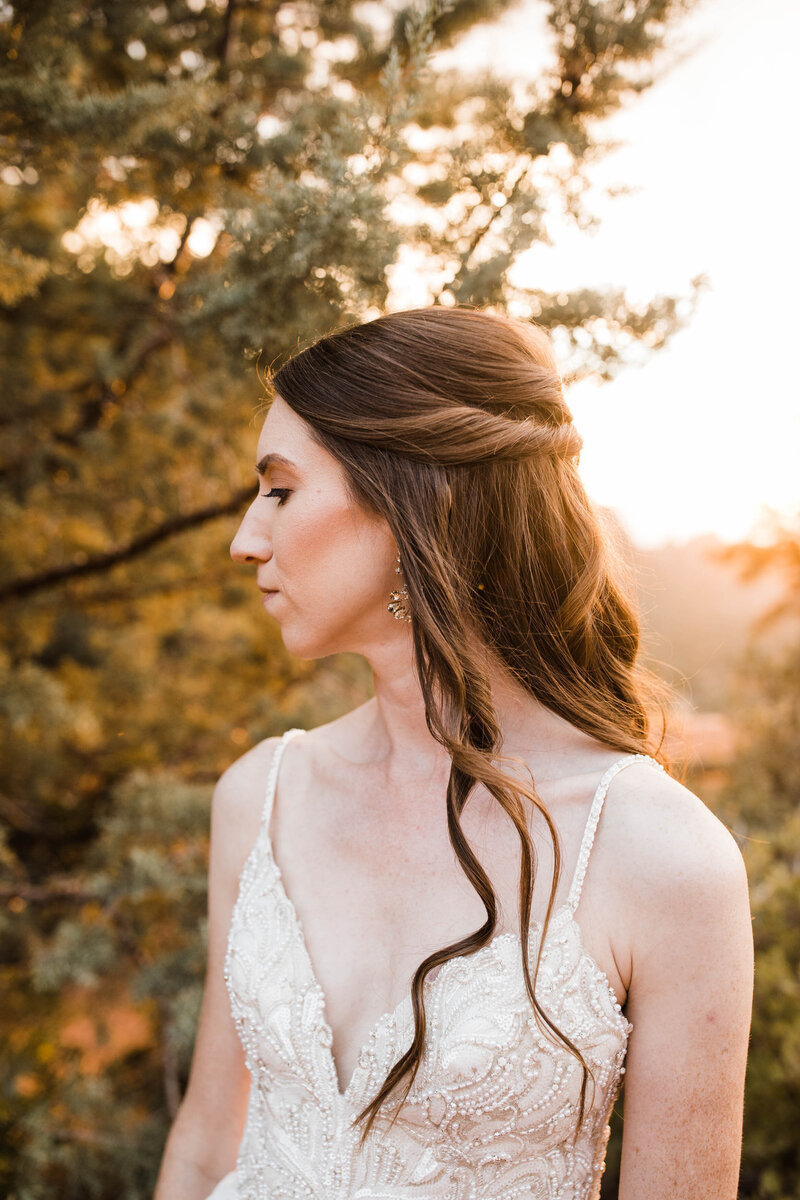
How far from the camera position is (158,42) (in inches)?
128

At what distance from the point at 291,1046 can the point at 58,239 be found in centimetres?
441

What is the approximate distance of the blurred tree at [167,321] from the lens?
7.07ft

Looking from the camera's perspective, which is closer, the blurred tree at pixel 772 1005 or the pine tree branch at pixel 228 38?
the blurred tree at pixel 772 1005

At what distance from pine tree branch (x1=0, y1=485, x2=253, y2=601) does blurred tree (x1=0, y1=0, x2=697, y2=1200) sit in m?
0.01

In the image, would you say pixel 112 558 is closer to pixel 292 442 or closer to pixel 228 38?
pixel 228 38

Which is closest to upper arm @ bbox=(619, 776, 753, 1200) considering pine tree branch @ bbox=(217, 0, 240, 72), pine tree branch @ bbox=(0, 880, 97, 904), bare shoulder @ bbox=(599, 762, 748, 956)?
bare shoulder @ bbox=(599, 762, 748, 956)

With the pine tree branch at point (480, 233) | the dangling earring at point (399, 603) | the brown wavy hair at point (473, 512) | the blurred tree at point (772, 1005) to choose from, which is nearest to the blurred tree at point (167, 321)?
the pine tree branch at point (480, 233)

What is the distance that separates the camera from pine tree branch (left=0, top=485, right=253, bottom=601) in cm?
350

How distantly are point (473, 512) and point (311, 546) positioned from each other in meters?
0.34

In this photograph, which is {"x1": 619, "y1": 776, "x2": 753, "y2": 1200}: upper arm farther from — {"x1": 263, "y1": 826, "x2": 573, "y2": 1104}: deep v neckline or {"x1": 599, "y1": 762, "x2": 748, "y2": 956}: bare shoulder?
{"x1": 263, "y1": 826, "x2": 573, "y2": 1104}: deep v neckline

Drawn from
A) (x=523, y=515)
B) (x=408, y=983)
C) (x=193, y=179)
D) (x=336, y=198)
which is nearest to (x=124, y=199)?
(x=193, y=179)

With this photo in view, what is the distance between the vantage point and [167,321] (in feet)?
10.2

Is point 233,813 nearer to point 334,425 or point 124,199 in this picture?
point 334,425

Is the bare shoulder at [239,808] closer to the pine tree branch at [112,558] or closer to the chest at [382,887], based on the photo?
the chest at [382,887]
